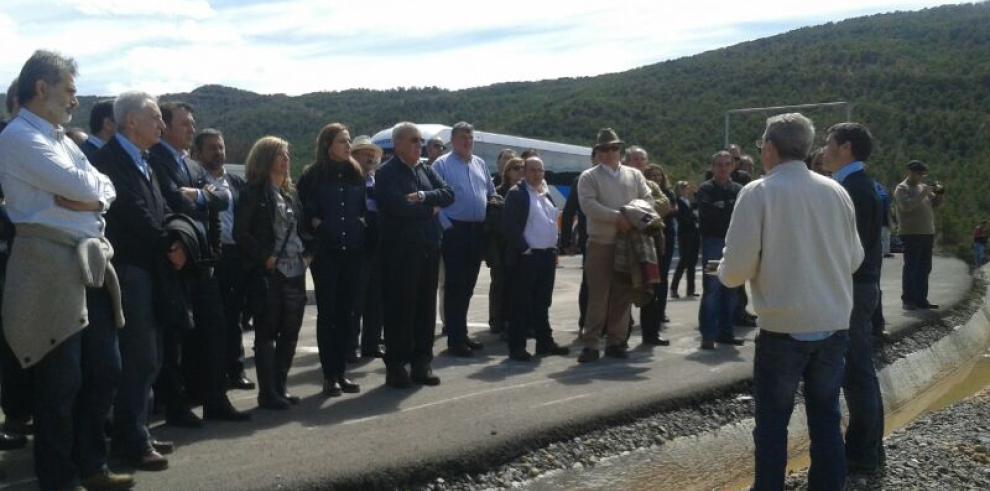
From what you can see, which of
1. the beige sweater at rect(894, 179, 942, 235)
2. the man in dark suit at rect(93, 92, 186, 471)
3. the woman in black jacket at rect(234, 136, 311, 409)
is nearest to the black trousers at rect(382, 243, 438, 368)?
the woman in black jacket at rect(234, 136, 311, 409)

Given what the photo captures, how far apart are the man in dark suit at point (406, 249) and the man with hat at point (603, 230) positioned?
1.79 metres

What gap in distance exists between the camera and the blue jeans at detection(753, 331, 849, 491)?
17.7 feet

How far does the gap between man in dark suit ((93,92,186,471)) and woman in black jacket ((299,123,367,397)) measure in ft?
6.37

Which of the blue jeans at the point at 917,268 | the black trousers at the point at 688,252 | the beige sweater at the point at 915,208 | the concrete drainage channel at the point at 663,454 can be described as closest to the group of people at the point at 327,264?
the concrete drainage channel at the point at 663,454

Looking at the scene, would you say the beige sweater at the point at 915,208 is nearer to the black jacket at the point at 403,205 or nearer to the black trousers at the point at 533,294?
the black trousers at the point at 533,294

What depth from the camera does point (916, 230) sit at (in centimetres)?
1417

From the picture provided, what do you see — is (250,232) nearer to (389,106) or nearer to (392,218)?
(392,218)

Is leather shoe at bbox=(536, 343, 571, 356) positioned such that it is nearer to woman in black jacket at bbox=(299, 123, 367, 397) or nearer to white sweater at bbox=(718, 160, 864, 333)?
woman in black jacket at bbox=(299, 123, 367, 397)

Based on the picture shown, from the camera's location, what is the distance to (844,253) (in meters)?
5.45

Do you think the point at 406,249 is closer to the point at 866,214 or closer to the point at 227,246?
the point at 227,246

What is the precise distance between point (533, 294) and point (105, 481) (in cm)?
521

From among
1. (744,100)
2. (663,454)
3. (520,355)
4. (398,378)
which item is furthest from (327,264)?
(744,100)

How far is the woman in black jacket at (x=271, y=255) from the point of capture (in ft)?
22.9

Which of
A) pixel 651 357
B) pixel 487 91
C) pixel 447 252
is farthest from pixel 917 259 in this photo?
pixel 487 91
